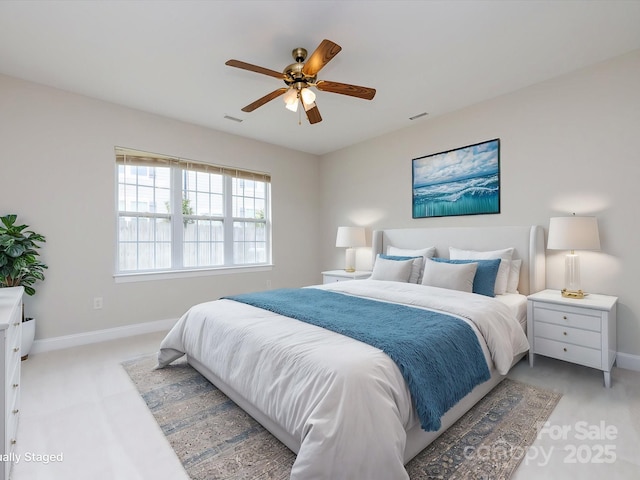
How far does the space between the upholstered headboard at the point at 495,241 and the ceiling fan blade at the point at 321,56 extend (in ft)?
7.74

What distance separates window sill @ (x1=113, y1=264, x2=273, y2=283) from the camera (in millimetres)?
3613

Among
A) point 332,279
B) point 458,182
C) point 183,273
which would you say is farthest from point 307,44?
point 183,273

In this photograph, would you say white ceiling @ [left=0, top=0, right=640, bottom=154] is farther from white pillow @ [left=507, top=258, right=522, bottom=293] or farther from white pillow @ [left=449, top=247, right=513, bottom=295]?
white pillow @ [left=507, top=258, right=522, bottom=293]

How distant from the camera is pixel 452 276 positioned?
290 centimetres

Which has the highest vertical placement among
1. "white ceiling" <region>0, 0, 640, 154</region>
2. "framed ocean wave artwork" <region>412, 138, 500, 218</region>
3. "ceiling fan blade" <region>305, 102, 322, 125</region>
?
"white ceiling" <region>0, 0, 640, 154</region>

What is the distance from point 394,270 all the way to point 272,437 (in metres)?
2.18

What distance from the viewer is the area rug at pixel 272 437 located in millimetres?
1501

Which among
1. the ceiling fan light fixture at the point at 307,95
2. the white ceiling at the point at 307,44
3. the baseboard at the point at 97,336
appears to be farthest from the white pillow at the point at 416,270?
the baseboard at the point at 97,336

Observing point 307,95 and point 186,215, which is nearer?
point 307,95

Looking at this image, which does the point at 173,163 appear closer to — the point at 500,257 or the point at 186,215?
the point at 186,215

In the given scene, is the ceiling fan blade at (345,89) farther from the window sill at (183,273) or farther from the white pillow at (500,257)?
the window sill at (183,273)

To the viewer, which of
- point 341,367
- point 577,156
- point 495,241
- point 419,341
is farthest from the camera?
point 495,241

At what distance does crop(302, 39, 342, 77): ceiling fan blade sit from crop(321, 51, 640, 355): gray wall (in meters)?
2.22

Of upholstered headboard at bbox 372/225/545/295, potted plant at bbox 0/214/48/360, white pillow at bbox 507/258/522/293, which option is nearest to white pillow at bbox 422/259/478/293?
white pillow at bbox 507/258/522/293
